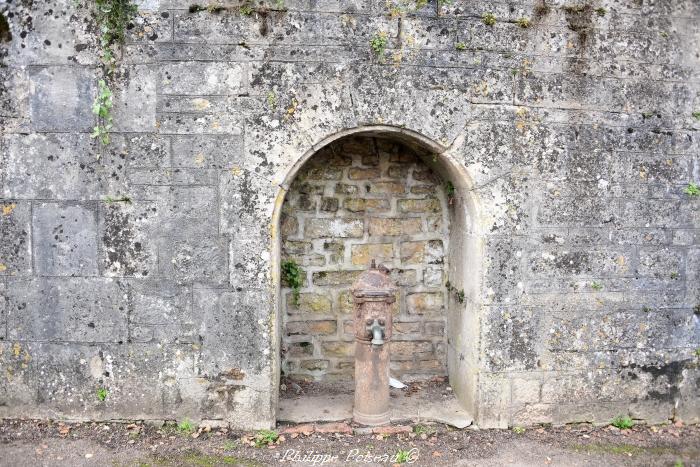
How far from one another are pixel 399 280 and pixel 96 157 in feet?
8.84

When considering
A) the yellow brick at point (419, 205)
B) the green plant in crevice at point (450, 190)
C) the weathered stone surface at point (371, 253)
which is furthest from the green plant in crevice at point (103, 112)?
the green plant in crevice at point (450, 190)

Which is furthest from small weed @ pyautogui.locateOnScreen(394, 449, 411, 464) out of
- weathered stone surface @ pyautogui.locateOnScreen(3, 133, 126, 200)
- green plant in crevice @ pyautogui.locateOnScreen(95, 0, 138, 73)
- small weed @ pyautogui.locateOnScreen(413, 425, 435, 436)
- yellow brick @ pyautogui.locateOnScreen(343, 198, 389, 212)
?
green plant in crevice @ pyautogui.locateOnScreen(95, 0, 138, 73)

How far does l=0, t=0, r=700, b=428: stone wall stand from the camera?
151 inches

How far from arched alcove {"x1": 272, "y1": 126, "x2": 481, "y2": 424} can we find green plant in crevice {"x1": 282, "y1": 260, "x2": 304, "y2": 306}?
4cm

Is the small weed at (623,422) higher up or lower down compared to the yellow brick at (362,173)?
lower down

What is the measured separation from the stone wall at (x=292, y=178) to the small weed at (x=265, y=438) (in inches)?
4.4

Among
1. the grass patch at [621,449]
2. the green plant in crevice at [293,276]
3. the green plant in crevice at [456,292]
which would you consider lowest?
the grass patch at [621,449]

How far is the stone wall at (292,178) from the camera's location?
3.85 metres

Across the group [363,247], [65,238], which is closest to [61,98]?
[65,238]

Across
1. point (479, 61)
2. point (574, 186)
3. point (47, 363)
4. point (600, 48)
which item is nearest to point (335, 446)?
point (47, 363)

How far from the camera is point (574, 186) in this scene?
412cm

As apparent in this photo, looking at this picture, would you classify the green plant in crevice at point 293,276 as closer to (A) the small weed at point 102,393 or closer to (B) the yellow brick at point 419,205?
(B) the yellow brick at point 419,205

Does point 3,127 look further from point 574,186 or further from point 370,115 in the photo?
point 574,186

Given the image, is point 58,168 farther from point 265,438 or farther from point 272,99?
point 265,438
